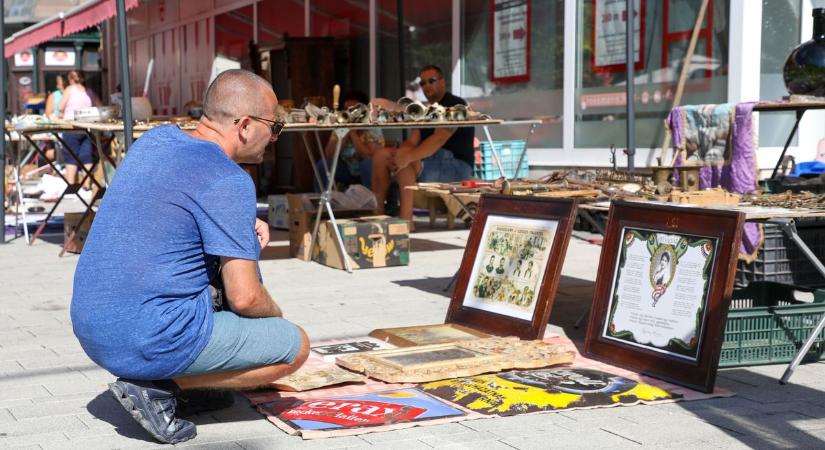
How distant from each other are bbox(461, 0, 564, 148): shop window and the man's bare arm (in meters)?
8.37

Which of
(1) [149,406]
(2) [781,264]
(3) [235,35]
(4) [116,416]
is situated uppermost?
(3) [235,35]

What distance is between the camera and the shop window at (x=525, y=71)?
39.4 feet

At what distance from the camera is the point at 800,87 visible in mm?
7250

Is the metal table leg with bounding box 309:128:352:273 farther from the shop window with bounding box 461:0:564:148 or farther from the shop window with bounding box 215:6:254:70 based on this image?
the shop window with bounding box 215:6:254:70

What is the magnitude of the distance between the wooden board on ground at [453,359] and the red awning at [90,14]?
6414mm

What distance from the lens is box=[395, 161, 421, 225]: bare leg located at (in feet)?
35.2

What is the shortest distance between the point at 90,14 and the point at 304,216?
5126 mm

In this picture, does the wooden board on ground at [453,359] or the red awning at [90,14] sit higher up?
the red awning at [90,14]

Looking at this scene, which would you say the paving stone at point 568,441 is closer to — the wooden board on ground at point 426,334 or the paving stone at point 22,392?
the wooden board on ground at point 426,334

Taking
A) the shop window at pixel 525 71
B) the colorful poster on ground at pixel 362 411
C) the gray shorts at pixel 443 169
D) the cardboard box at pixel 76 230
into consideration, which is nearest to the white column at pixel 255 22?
the shop window at pixel 525 71

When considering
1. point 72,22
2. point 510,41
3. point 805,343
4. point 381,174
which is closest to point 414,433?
point 805,343

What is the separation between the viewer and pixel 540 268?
568 cm

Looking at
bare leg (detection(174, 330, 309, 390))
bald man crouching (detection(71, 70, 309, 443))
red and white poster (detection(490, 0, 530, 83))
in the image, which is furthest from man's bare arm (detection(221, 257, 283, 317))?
red and white poster (detection(490, 0, 530, 83))

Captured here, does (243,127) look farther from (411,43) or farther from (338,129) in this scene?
(411,43)
